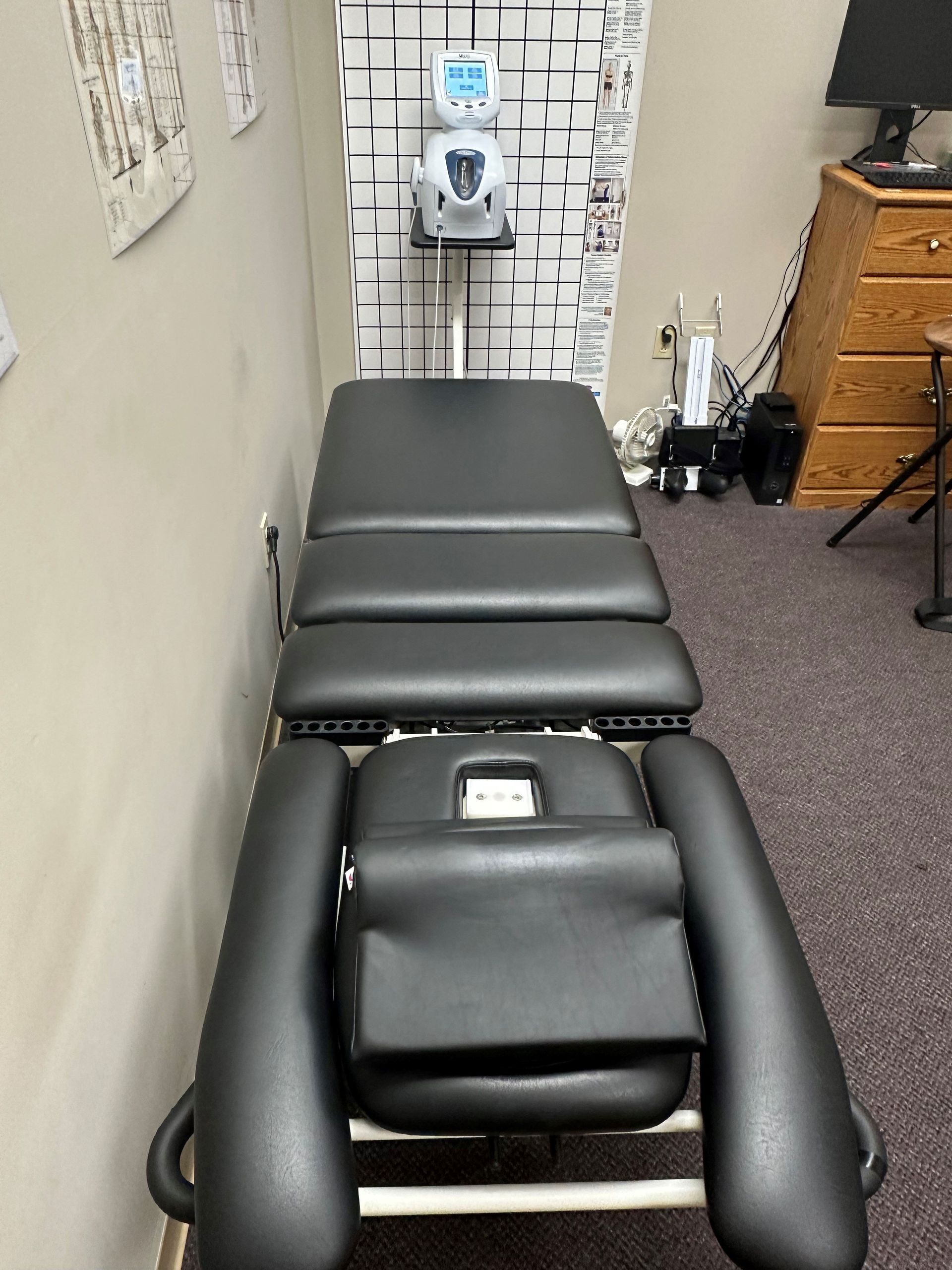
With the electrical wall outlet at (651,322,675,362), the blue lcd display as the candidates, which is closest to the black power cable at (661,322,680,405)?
the electrical wall outlet at (651,322,675,362)

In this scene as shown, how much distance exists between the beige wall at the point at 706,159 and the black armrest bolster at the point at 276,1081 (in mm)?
2200

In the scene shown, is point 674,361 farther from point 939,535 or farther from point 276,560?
point 276,560

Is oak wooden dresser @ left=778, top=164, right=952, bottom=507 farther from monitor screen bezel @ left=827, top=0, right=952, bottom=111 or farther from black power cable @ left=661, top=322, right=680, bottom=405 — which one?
black power cable @ left=661, top=322, right=680, bottom=405

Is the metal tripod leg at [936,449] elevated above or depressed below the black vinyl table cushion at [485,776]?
below

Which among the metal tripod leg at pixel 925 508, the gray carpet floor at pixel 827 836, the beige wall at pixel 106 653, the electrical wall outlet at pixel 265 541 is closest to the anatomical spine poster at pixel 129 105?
the beige wall at pixel 106 653

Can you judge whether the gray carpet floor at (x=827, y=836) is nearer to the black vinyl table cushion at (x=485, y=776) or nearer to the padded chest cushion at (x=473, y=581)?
the black vinyl table cushion at (x=485, y=776)

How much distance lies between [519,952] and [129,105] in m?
1.02

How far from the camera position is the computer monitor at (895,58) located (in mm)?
2127

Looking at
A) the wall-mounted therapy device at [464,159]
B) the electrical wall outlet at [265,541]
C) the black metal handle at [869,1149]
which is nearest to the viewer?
the black metal handle at [869,1149]

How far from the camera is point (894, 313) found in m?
2.35

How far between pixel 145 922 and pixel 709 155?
101 inches

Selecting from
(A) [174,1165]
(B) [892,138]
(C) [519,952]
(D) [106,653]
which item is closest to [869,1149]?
(C) [519,952]

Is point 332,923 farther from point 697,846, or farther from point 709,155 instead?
point 709,155

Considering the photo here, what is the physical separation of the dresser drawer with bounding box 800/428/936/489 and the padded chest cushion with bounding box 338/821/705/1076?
2.19 m
